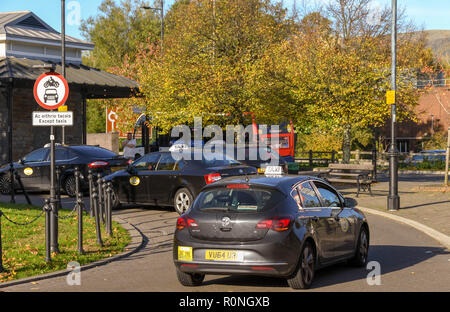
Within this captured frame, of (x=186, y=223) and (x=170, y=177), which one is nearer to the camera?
(x=186, y=223)

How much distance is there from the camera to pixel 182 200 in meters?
17.0

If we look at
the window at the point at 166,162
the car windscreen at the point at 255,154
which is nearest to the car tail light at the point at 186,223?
the window at the point at 166,162

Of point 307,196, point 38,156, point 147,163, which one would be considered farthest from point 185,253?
point 38,156

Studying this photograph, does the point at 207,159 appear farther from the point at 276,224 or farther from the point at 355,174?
the point at 276,224

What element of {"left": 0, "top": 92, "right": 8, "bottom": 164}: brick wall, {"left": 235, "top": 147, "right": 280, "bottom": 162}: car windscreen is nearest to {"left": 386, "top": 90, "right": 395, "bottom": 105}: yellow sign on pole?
{"left": 235, "top": 147, "right": 280, "bottom": 162}: car windscreen

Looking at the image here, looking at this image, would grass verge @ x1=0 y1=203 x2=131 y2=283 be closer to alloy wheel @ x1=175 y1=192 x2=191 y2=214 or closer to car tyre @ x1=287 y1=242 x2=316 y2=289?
alloy wheel @ x1=175 y1=192 x2=191 y2=214

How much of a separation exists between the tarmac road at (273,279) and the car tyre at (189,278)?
90 millimetres

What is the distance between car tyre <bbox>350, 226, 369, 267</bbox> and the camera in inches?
405

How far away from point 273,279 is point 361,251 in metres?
1.83

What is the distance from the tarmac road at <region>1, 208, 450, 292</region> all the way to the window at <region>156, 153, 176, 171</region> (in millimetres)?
4303

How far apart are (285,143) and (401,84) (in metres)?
8.65
